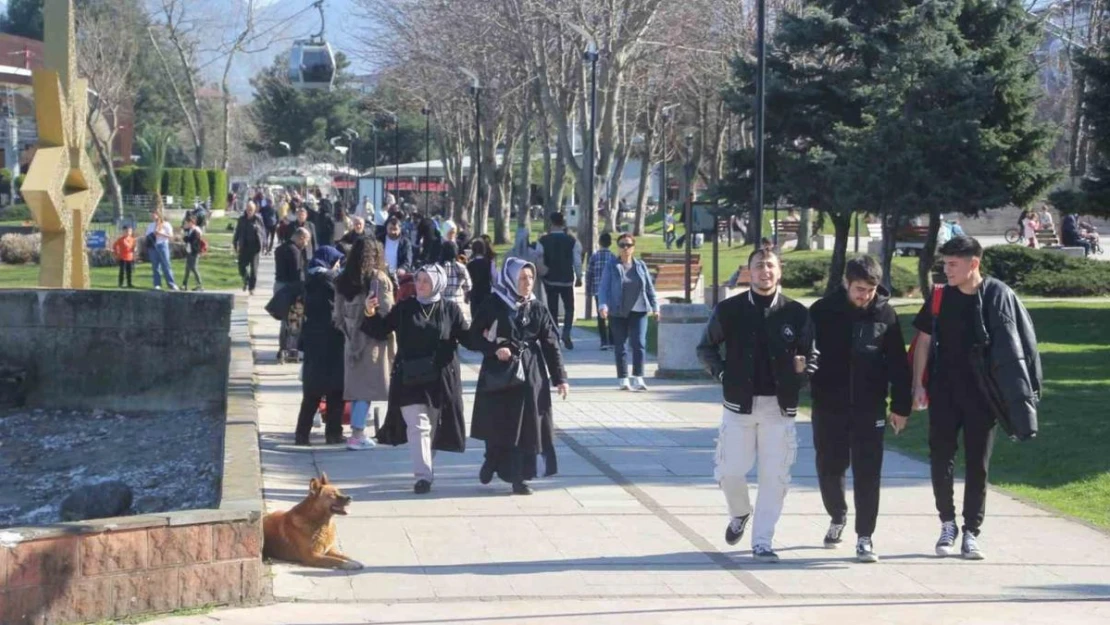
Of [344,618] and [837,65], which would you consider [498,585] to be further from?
[837,65]

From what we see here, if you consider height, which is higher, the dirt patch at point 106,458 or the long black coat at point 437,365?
the long black coat at point 437,365

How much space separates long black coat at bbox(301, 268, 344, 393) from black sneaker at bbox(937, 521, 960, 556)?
531 centimetres

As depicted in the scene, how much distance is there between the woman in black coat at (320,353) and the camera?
12133 mm

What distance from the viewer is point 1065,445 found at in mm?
12727

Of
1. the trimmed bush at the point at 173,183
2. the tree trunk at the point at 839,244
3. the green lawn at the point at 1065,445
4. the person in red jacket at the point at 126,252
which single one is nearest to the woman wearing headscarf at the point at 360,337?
the green lawn at the point at 1065,445

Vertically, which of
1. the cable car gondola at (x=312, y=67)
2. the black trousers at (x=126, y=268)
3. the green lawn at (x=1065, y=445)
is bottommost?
the green lawn at (x=1065, y=445)

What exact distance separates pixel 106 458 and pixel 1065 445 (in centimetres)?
859

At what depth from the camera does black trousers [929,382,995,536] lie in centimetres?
838

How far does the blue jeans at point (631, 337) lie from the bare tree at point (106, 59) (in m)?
46.1

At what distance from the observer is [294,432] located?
13125 millimetres

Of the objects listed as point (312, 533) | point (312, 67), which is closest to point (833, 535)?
point (312, 533)

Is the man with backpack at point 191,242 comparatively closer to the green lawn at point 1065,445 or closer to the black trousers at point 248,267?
the black trousers at point 248,267

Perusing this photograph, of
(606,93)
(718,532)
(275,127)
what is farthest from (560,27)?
(275,127)

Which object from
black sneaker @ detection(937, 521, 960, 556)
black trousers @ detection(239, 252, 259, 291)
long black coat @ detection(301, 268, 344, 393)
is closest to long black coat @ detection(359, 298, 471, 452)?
long black coat @ detection(301, 268, 344, 393)
